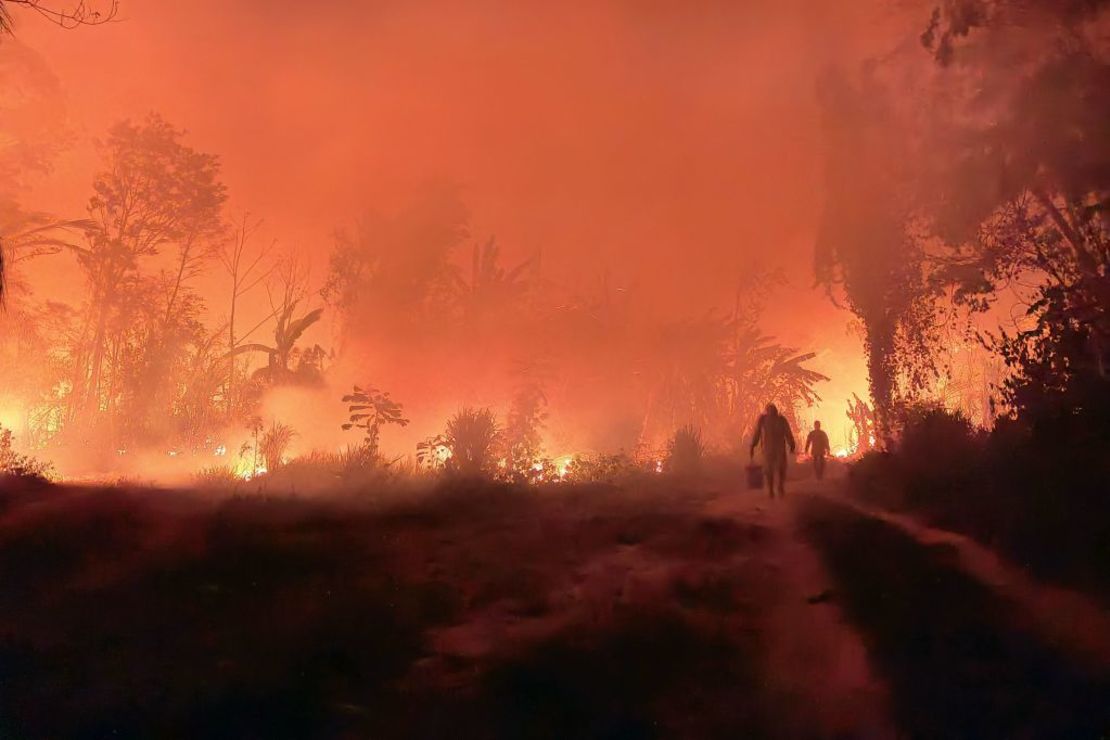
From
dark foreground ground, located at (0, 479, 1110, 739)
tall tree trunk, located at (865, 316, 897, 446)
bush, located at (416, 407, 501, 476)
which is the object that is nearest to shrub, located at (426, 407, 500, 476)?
bush, located at (416, 407, 501, 476)

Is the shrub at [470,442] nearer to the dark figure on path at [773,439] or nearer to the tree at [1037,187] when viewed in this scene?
the dark figure on path at [773,439]

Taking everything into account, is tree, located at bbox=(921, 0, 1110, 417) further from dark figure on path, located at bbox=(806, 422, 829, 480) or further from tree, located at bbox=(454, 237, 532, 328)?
tree, located at bbox=(454, 237, 532, 328)

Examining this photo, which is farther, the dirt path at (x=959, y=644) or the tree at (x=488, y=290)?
the tree at (x=488, y=290)

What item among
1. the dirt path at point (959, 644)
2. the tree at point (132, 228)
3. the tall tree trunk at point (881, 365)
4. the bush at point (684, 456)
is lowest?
the dirt path at point (959, 644)

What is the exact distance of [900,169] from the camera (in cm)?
1850

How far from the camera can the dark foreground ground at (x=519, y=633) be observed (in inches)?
226

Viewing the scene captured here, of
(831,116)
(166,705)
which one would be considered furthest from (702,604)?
(831,116)

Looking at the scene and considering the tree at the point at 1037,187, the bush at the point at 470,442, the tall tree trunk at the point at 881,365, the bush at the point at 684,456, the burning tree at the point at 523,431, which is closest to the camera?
the tree at the point at 1037,187

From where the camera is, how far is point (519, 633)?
7625mm

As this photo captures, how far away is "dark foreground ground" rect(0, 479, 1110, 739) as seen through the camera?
18.8 feet

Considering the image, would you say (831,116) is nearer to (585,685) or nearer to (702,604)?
(702,604)

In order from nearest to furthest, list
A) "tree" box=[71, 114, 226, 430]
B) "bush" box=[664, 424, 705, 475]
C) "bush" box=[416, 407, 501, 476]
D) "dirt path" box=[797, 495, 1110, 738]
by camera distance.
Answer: "dirt path" box=[797, 495, 1110, 738] < "bush" box=[416, 407, 501, 476] < "bush" box=[664, 424, 705, 475] < "tree" box=[71, 114, 226, 430]

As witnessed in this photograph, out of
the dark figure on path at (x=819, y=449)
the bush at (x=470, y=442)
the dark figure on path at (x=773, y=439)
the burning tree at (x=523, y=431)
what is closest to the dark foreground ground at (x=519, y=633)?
the dark figure on path at (x=773, y=439)

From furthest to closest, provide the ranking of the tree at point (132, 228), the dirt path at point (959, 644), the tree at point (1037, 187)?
1. the tree at point (132, 228)
2. the tree at point (1037, 187)
3. the dirt path at point (959, 644)
